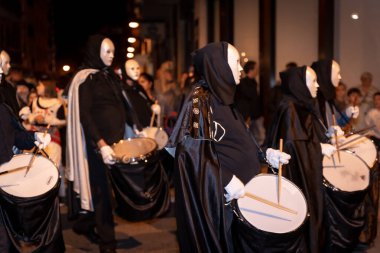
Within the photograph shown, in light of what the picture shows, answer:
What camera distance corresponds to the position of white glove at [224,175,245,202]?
3.84m

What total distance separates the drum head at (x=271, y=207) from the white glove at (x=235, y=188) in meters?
0.06

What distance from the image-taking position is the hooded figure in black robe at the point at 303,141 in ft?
16.9

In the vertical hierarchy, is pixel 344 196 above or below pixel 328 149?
below

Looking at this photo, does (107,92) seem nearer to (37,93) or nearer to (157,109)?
(157,109)

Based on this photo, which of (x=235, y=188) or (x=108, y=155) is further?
(x=108, y=155)

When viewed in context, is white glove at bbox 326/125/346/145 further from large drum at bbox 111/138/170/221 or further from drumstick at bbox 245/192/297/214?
drumstick at bbox 245/192/297/214

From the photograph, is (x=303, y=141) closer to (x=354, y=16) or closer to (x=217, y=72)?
(x=217, y=72)

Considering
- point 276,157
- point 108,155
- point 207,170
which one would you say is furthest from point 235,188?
point 108,155

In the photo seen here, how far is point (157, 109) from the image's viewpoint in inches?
311

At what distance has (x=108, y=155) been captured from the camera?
531cm

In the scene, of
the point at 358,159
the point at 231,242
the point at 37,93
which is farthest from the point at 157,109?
the point at 231,242

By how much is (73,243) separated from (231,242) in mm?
2736

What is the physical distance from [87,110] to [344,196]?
2.16 meters

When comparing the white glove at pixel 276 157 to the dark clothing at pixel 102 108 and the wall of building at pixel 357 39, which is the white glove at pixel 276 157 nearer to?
the dark clothing at pixel 102 108
